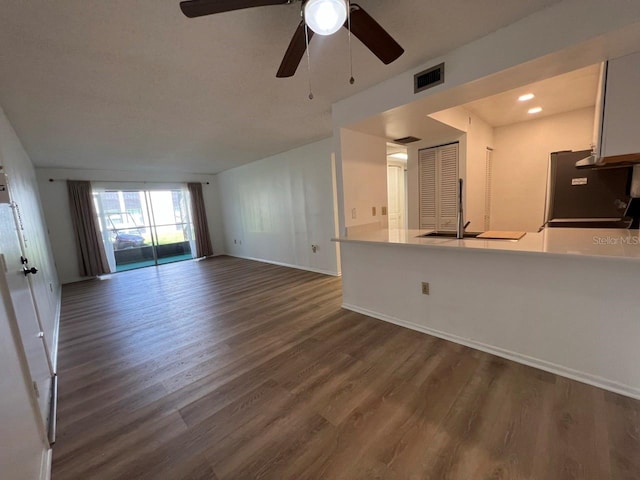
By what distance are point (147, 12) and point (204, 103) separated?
50.0 inches

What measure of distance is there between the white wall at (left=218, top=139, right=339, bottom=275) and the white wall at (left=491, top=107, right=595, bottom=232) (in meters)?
2.66

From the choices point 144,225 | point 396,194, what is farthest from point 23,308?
point 396,194

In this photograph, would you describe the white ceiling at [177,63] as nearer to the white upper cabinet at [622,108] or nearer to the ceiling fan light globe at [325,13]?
the ceiling fan light globe at [325,13]

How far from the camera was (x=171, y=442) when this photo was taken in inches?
58.5

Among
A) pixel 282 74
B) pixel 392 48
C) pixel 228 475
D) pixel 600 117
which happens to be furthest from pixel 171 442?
pixel 600 117

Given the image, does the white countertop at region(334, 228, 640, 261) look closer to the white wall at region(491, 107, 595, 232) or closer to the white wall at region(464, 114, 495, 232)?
the white wall at region(464, 114, 495, 232)

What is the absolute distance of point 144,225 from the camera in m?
6.61

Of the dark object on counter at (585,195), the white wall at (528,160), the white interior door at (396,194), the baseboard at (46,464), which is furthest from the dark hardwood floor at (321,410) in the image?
the white interior door at (396,194)

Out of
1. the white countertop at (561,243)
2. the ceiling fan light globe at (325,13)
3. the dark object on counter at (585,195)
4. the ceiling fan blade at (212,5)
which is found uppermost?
the ceiling fan blade at (212,5)

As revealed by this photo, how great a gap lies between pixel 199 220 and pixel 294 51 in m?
6.68

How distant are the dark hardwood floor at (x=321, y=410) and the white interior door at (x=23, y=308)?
7.5 inches

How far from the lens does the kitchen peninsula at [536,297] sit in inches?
64.0

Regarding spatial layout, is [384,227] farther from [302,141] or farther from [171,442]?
[171,442]

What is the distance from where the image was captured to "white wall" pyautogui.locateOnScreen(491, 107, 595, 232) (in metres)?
3.44
